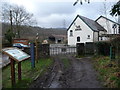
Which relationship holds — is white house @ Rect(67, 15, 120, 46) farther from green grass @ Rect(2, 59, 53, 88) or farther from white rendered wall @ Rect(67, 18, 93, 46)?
green grass @ Rect(2, 59, 53, 88)

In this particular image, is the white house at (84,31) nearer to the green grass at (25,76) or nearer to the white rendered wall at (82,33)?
the white rendered wall at (82,33)

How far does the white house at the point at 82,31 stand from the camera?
131 ft

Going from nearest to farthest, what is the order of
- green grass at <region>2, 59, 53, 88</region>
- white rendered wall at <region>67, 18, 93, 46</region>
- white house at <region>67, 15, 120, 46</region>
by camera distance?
1. green grass at <region>2, 59, 53, 88</region>
2. white house at <region>67, 15, 120, 46</region>
3. white rendered wall at <region>67, 18, 93, 46</region>

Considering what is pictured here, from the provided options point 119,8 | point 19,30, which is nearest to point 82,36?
point 19,30

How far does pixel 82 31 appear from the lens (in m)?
41.6

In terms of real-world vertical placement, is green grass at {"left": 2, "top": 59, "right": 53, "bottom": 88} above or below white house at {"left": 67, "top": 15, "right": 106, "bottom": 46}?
below

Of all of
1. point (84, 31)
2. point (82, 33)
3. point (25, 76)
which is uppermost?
point (84, 31)

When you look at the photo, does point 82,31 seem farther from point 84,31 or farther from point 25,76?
point 25,76

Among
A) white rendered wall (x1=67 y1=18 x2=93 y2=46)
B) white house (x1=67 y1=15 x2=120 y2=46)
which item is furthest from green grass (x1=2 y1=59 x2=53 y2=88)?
white rendered wall (x1=67 y1=18 x2=93 y2=46)

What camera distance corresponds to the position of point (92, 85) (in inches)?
263

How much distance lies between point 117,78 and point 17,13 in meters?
36.8

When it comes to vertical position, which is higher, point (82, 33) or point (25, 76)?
point (82, 33)

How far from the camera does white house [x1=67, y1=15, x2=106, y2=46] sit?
3994 cm

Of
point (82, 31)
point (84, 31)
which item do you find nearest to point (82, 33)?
point (82, 31)
